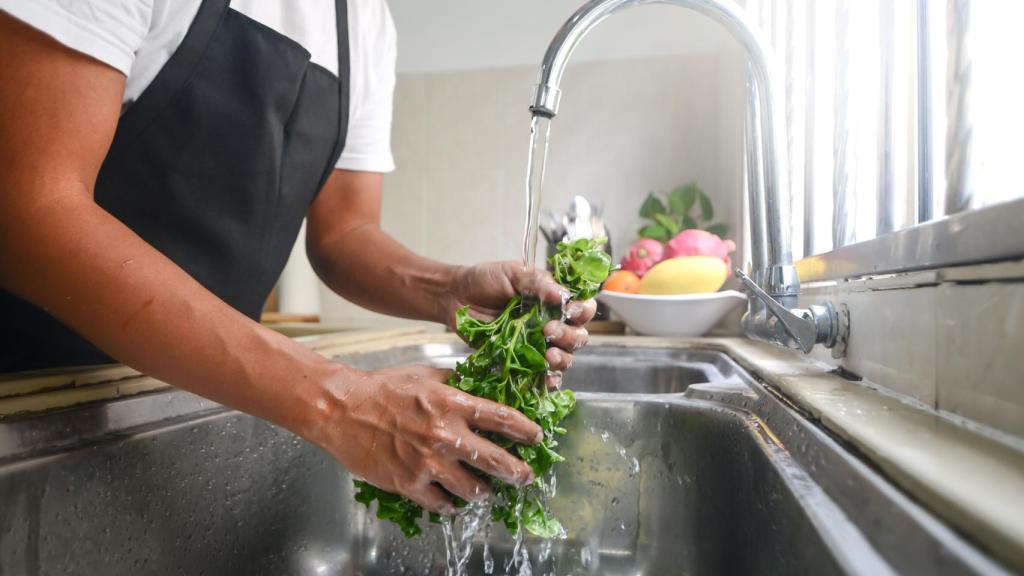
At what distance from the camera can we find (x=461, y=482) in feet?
1.61

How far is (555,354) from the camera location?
62 centimetres

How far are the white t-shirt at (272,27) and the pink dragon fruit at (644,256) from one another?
2.37 ft

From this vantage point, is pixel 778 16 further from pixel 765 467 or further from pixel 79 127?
pixel 79 127

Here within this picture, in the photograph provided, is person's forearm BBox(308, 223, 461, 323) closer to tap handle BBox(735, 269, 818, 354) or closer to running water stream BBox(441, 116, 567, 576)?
running water stream BBox(441, 116, 567, 576)

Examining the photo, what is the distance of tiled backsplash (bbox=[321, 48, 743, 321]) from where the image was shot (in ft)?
6.08

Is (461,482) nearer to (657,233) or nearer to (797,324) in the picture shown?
(797,324)

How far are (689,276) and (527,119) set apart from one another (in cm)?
86

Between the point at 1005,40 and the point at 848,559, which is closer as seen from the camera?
the point at 848,559

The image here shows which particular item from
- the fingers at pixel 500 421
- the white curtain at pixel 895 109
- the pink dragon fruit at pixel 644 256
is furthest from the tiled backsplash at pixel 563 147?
the fingers at pixel 500 421

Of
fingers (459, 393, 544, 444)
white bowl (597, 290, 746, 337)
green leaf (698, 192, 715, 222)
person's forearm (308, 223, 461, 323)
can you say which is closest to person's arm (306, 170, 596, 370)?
person's forearm (308, 223, 461, 323)

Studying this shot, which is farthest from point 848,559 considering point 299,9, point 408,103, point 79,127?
point 408,103

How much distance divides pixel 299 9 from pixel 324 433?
1.99 ft

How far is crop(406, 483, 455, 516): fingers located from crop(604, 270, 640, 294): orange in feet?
3.47

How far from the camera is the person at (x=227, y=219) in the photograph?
466 millimetres
